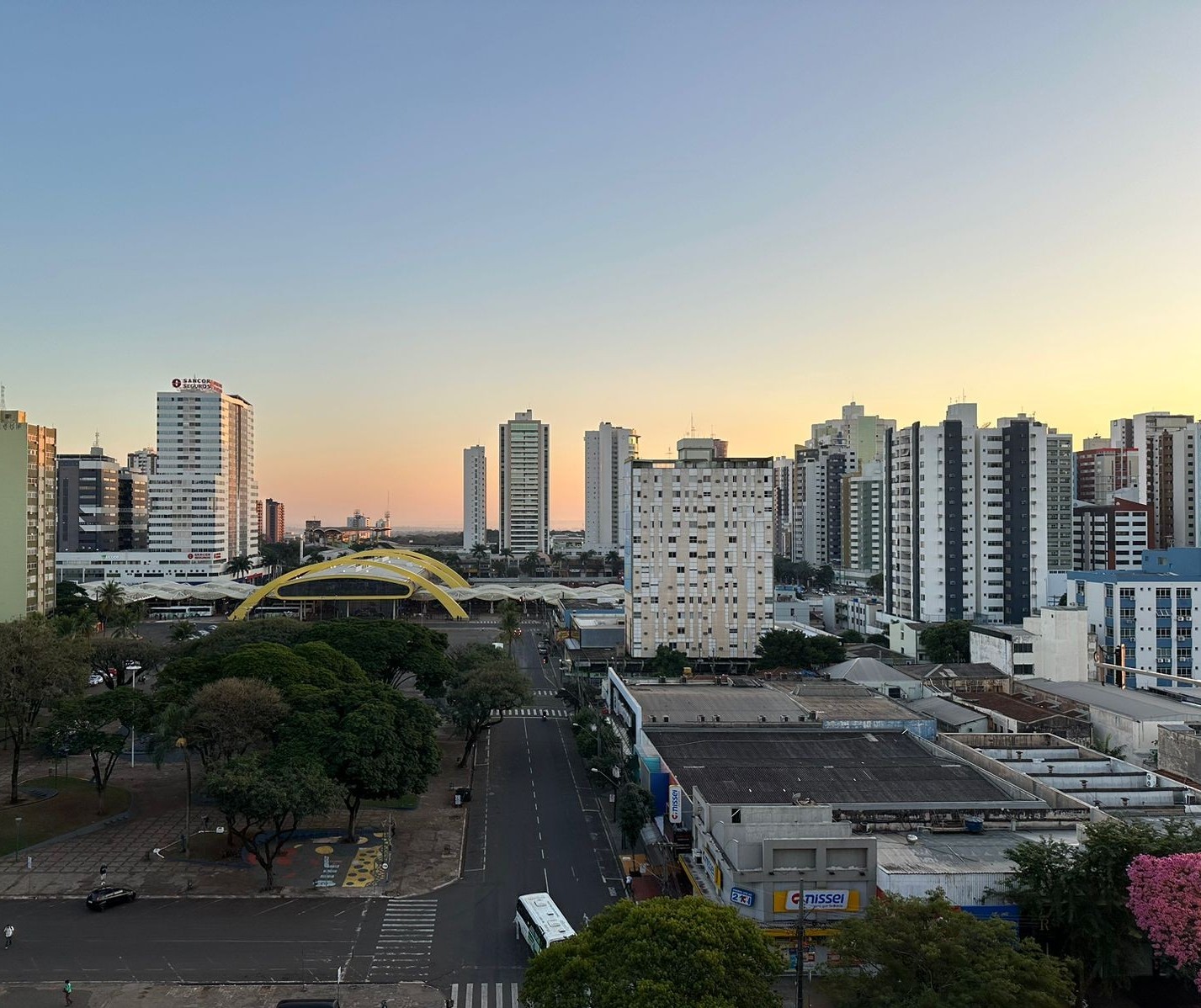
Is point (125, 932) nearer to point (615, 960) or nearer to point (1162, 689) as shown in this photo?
point (615, 960)

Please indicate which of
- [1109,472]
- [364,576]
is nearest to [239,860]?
[364,576]

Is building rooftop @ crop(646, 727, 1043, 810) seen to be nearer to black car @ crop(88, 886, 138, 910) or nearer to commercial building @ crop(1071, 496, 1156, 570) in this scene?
black car @ crop(88, 886, 138, 910)

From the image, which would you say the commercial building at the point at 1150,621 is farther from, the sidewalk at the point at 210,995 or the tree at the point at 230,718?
the tree at the point at 230,718

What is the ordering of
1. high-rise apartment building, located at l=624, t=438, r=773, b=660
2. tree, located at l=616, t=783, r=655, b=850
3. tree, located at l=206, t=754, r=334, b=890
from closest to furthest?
tree, located at l=206, t=754, r=334, b=890 → tree, located at l=616, t=783, r=655, b=850 → high-rise apartment building, located at l=624, t=438, r=773, b=660

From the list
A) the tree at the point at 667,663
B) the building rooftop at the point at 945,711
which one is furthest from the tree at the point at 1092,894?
the tree at the point at 667,663

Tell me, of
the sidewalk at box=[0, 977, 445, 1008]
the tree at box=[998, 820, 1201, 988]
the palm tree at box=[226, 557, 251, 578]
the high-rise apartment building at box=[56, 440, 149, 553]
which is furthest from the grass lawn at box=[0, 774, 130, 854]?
the high-rise apartment building at box=[56, 440, 149, 553]

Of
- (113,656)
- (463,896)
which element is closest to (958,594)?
(463,896)

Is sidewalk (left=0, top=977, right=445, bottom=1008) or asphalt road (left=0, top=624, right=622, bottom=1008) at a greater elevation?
sidewalk (left=0, top=977, right=445, bottom=1008)
